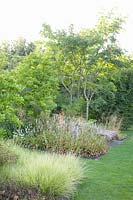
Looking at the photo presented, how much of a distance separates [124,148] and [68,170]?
4480 millimetres

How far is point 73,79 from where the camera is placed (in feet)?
41.2

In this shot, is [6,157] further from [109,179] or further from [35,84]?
[35,84]

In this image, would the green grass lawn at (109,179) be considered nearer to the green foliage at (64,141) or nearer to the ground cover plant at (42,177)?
the ground cover plant at (42,177)

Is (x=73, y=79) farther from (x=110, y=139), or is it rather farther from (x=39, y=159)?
(x=39, y=159)

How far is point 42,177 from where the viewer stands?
15.5 ft

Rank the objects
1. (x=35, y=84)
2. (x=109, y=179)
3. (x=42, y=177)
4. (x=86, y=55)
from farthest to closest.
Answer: (x=86, y=55)
(x=35, y=84)
(x=109, y=179)
(x=42, y=177)

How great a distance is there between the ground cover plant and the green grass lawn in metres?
0.29

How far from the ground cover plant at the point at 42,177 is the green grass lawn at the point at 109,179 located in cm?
29

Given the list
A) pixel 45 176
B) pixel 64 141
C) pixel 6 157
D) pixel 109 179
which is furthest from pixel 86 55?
pixel 45 176

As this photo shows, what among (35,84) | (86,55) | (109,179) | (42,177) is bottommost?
(109,179)

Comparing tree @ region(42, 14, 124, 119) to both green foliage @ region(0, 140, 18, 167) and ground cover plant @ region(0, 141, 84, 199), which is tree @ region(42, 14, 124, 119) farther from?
ground cover plant @ region(0, 141, 84, 199)

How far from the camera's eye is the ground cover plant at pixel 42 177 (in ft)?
15.3

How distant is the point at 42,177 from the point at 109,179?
66.5 inches

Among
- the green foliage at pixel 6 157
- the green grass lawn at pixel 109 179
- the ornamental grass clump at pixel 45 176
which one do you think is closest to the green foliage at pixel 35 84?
the green grass lawn at pixel 109 179
